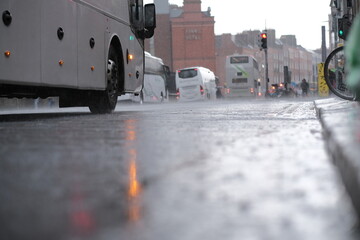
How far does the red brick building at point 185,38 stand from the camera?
96.2 m

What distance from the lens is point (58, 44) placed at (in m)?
9.91

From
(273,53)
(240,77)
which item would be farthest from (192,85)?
(273,53)

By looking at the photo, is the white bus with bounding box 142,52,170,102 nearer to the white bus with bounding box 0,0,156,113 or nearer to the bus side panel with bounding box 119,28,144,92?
the bus side panel with bounding box 119,28,144,92

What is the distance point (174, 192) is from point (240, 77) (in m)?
55.7

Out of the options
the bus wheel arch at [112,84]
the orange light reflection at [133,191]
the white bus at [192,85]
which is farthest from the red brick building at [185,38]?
the orange light reflection at [133,191]

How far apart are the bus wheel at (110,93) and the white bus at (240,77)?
150 feet

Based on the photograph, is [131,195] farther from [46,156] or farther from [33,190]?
[46,156]

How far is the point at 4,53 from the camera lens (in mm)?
8352

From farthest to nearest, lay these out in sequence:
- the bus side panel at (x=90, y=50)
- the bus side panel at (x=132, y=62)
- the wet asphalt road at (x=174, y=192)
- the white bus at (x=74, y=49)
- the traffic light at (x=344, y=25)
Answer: the bus side panel at (x=132, y=62) → the traffic light at (x=344, y=25) → the bus side panel at (x=90, y=50) → the white bus at (x=74, y=49) → the wet asphalt road at (x=174, y=192)

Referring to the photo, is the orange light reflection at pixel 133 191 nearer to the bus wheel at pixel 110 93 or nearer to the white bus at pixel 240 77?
the bus wheel at pixel 110 93

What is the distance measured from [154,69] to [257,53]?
3242 inches

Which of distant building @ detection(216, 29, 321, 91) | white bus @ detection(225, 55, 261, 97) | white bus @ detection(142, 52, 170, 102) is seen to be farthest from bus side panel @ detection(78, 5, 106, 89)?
distant building @ detection(216, 29, 321, 91)

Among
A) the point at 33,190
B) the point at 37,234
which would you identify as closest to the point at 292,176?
the point at 33,190

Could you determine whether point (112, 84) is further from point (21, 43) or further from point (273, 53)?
point (273, 53)
